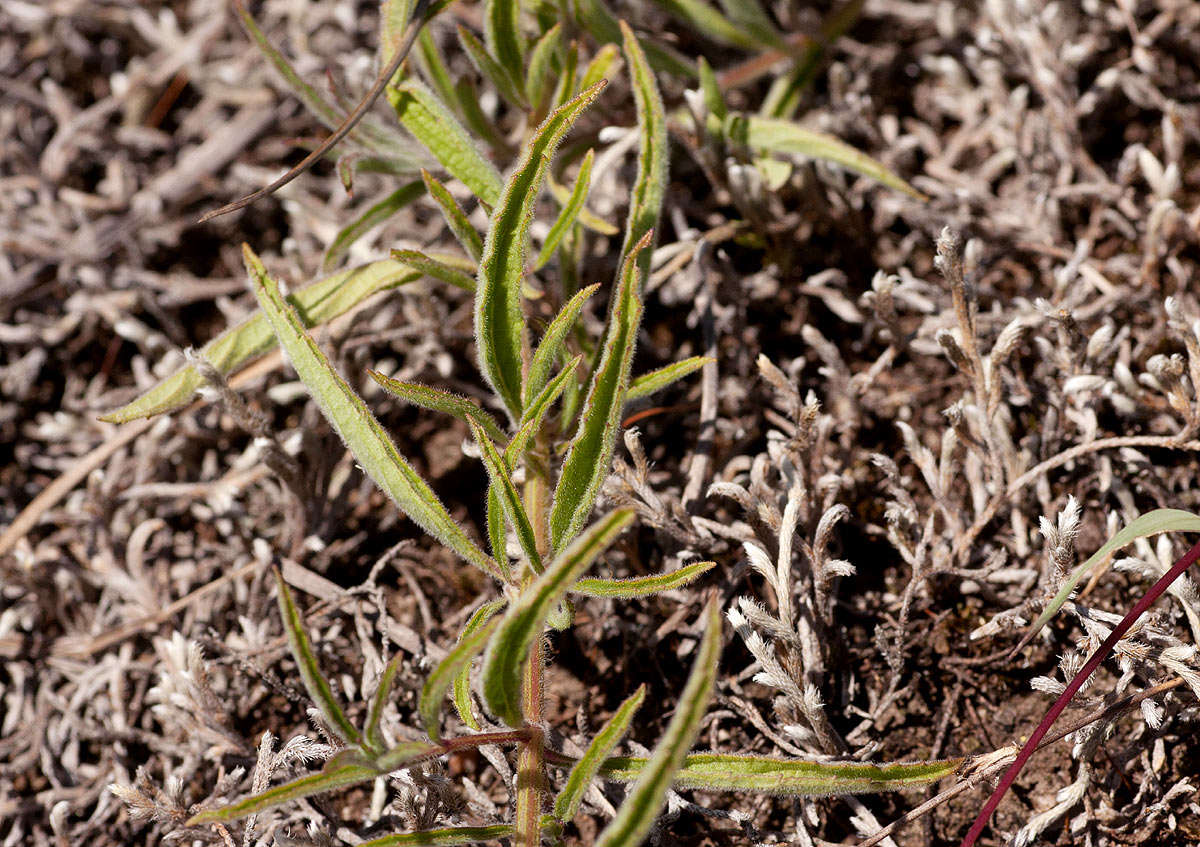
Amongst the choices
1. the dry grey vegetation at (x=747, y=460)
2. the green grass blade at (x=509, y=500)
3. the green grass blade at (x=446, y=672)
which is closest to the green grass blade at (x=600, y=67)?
the dry grey vegetation at (x=747, y=460)

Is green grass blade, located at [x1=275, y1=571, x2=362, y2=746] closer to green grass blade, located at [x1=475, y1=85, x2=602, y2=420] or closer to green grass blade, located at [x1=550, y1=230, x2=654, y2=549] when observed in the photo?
green grass blade, located at [x1=550, y1=230, x2=654, y2=549]

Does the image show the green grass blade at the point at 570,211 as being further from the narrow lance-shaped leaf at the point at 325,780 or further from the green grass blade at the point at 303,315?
the narrow lance-shaped leaf at the point at 325,780

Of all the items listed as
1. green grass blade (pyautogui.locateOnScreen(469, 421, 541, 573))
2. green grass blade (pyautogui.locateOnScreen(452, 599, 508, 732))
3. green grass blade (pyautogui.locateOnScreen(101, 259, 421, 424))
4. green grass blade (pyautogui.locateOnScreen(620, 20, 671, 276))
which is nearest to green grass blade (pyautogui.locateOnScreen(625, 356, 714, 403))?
green grass blade (pyautogui.locateOnScreen(620, 20, 671, 276))

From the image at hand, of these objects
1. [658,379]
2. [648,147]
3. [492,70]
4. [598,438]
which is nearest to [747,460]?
[658,379]

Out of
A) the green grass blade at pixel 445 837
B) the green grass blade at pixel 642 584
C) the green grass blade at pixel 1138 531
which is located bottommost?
the green grass blade at pixel 1138 531

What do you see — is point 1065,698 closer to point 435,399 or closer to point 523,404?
point 523,404

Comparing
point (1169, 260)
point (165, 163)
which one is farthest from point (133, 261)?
point (1169, 260)
